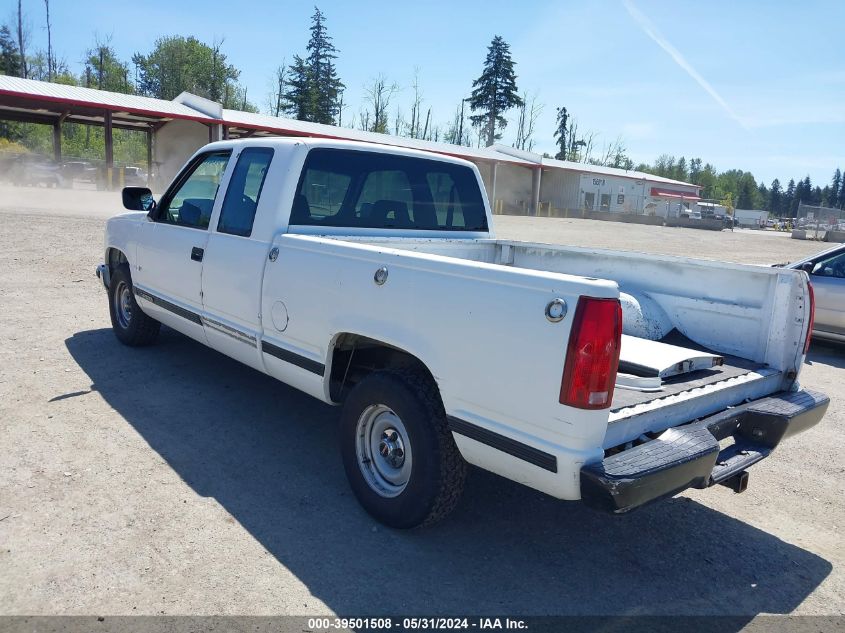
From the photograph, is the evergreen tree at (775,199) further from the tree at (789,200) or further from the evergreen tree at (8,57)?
the evergreen tree at (8,57)

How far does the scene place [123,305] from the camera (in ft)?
21.5

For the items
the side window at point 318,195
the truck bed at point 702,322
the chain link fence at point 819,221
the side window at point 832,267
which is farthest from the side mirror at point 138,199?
the chain link fence at point 819,221

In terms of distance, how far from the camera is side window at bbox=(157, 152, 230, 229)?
5.01 metres

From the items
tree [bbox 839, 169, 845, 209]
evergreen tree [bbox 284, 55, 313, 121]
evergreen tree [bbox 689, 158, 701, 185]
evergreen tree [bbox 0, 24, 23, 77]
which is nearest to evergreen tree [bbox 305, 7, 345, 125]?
evergreen tree [bbox 284, 55, 313, 121]

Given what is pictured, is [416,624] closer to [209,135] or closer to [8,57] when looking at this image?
[209,135]

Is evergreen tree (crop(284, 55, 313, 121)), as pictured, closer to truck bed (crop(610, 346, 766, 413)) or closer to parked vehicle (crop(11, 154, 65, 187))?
parked vehicle (crop(11, 154, 65, 187))

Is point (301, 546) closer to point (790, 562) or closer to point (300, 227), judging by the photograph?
point (300, 227)

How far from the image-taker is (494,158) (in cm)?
4488

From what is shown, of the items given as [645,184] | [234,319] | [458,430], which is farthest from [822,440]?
[645,184]

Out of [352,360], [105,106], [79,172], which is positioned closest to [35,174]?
[79,172]

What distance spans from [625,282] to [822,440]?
2269 mm

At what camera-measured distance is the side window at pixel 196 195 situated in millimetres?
5012

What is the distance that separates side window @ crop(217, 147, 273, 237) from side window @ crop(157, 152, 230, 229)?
0.81 ft

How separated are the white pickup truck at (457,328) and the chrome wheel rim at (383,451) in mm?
10
